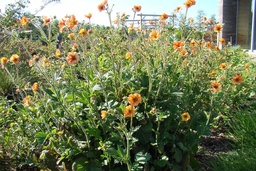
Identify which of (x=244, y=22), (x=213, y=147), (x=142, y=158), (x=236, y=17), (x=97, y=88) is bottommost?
(x=213, y=147)

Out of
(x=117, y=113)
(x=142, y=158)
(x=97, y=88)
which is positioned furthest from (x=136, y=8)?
(x=142, y=158)

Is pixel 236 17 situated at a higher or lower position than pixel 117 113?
higher

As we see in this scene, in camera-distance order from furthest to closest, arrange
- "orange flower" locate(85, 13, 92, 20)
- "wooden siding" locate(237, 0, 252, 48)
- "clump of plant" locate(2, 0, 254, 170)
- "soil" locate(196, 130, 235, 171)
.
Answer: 1. "wooden siding" locate(237, 0, 252, 48)
2. "soil" locate(196, 130, 235, 171)
3. "orange flower" locate(85, 13, 92, 20)
4. "clump of plant" locate(2, 0, 254, 170)

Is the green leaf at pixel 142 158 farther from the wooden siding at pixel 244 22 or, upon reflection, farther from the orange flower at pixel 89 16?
the wooden siding at pixel 244 22

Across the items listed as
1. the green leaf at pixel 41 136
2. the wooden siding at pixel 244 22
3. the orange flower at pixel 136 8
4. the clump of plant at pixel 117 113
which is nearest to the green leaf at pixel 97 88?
the clump of plant at pixel 117 113

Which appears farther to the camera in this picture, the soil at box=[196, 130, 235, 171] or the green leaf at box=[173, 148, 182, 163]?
the soil at box=[196, 130, 235, 171]

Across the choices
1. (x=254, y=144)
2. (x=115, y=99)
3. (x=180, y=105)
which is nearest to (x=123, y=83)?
(x=115, y=99)

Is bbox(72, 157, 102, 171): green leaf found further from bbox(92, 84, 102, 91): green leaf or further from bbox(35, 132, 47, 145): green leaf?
bbox(92, 84, 102, 91): green leaf

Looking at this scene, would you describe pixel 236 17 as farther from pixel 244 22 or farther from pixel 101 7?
pixel 101 7

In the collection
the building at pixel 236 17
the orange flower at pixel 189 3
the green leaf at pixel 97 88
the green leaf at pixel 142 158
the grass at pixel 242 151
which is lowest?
the grass at pixel 242 151

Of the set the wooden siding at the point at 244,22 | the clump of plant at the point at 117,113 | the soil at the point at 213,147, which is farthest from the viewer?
the wooden siding at the point at 244,22

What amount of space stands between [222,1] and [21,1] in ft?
22.3

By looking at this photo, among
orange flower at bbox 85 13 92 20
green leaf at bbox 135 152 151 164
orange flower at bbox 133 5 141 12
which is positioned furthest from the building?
green leaf at bbox 135 152 151 164

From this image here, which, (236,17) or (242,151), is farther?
(236,17)
